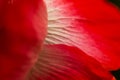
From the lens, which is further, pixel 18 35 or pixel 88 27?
pixel 88 27

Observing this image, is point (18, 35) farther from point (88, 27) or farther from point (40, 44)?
point (88, 27)

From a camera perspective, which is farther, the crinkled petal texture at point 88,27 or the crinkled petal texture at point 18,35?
the crinkled petal texture at point 88,27

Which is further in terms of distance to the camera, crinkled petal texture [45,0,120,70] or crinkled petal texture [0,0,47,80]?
crinkled petal texture [45,0,120,70]

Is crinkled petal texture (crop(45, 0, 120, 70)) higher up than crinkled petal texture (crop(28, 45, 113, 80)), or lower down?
higher up

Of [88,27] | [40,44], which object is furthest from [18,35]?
[88,27]
